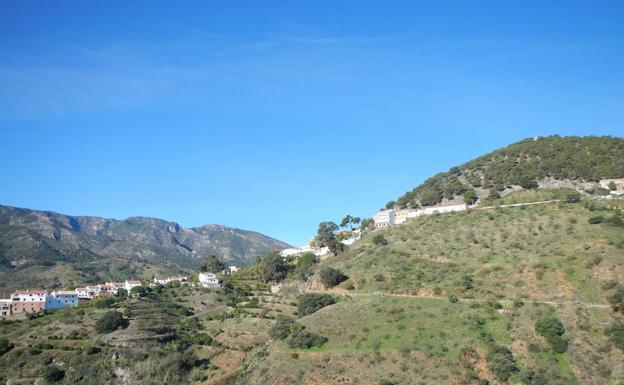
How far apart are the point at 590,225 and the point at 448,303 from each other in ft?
80.8

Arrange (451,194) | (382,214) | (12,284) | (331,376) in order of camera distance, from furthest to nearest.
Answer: (12,284)
(382,214)
(451,194)
(331,376)

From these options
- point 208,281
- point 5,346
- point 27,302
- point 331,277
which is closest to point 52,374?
point 5,346

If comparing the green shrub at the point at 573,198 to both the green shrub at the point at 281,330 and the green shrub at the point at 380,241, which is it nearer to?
the green shrub at the point at 380,241

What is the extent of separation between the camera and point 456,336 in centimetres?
5147

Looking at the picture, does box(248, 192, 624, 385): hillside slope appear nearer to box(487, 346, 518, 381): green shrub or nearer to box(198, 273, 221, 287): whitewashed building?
box(487, 346, 518, 381): green shrub

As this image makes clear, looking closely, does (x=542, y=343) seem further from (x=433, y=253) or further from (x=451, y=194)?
(x=451, y=194)

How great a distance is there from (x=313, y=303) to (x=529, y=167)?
56.9 meters

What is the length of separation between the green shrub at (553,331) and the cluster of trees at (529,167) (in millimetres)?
50220

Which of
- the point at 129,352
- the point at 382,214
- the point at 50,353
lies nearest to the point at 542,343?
the point at 129,352

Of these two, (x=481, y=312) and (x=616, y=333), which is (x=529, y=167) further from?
(x=616, y=333)

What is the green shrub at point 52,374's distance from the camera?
57903 millimetres

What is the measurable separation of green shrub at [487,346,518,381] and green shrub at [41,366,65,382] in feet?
130

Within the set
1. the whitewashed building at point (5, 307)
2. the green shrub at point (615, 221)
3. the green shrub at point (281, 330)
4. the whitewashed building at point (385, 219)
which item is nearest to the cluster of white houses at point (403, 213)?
the whitewashed building at point (385, 219)

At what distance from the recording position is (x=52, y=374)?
58.1 metres
